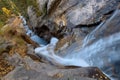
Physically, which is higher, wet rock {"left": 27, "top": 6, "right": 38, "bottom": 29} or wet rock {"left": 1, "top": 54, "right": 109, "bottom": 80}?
wet rock {"left": 27, "top": 6, "right": 38, "bottom": 29}

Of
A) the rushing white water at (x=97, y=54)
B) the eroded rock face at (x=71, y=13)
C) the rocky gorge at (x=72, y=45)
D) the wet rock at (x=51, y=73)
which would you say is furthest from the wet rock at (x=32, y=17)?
the wet rock at (x=51, y=73)

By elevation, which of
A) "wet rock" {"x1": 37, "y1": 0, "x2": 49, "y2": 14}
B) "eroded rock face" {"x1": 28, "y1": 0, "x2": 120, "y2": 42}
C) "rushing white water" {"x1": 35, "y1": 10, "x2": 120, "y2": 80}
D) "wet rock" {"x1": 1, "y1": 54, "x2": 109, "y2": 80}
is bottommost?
"wet rock" {"x1": 1, "y1": 54, "x2": 109, "y2": 80}

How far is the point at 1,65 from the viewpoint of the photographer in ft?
21.7

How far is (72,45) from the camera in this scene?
823cm

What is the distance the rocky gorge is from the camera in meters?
5.86

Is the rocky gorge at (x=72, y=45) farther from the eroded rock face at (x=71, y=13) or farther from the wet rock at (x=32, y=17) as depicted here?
the wet rock at (x=32, y=17)

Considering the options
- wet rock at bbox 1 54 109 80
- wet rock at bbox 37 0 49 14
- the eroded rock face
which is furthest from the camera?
wet rock at bbox 37 0 49 14

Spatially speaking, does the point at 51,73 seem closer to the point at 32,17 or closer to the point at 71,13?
the point at 71,13

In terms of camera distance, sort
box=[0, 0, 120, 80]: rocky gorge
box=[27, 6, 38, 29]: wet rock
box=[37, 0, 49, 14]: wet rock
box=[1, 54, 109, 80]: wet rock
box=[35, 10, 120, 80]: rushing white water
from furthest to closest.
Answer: box=[27, 6, 38, 29]: wet rock → box=[37, 0, 49, 14]: wet rock → box=[35, 10, 120, 80]: rushing white water → box=[0, 0, 120, 80]: rocky gorge → box=[1, 54, 109, 80]: wet rock

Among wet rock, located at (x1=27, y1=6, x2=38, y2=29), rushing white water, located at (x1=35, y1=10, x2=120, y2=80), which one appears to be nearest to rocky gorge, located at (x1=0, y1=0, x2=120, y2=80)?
rushing white water, located at (x1=35, y1=10, x2=120, y2=80)

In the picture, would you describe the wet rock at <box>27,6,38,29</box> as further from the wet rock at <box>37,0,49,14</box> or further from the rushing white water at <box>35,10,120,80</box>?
the rushing white water at <box>35,10,120,80</box>

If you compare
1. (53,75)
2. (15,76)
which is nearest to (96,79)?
(53,75)

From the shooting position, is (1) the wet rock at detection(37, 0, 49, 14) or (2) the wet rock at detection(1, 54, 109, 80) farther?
(1) the wet rock at detection(37, 0, 49, 14)

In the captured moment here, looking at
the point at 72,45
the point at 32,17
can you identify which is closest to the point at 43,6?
the point at 32,17
